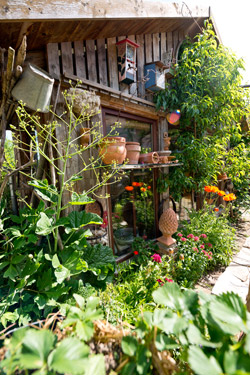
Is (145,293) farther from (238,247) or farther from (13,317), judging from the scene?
(238,247)

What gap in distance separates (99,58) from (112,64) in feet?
0.60

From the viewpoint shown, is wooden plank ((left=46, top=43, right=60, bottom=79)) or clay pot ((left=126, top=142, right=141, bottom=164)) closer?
wooden plank ((left=46, top=43, right=60, bottom=79))

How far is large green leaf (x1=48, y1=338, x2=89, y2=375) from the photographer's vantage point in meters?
0.38

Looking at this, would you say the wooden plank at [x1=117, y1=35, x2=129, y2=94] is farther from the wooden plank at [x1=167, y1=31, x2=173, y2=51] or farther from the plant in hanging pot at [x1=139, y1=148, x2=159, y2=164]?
the wooden plank at [x1=167, y1=31, x2=173, y2=51]

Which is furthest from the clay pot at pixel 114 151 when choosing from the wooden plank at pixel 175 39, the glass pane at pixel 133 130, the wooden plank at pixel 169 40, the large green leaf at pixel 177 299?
the wooden plank at pixel 175 39

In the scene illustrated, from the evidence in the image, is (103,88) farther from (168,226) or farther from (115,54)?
(168,226)

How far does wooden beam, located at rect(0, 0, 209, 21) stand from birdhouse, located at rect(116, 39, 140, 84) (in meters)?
0.30

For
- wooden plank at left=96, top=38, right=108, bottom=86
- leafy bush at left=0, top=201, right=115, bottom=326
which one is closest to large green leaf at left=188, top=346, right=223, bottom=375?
leafy bush at left=0, top=201, right=115, bottom=326

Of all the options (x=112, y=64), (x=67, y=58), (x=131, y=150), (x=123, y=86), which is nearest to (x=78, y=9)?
(x=67, y=58)

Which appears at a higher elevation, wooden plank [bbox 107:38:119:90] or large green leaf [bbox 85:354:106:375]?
wooden plank [bbox 107:38:119:90]

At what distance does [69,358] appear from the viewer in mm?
407

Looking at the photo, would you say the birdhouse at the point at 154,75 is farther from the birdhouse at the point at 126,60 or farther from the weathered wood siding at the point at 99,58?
the birdhouse at the point at 126,60

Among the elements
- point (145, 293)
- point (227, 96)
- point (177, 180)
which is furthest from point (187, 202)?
point (145, 293)

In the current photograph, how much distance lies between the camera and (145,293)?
66.7 inches
